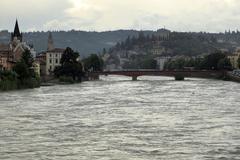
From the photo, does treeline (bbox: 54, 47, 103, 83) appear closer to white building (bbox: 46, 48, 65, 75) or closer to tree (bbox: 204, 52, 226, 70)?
white building (bbox: 46, 48, 65, 75)

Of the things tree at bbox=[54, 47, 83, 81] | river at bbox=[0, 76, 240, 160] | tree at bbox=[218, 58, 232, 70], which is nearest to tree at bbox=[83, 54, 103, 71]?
tree at bbox=[218, 58, 232, 70]

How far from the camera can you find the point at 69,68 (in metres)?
114

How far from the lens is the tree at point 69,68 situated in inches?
4478

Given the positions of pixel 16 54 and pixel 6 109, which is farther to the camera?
pixel 16 54

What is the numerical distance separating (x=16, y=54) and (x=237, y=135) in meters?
92.7

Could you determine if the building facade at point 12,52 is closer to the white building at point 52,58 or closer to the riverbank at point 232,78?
the white building at point 52,58

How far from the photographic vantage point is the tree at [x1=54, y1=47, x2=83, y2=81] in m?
114

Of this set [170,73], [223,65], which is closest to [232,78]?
[170,73]

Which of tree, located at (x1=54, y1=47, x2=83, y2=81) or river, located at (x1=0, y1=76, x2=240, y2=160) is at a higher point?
tree, located at (x1=54, y1=47, x2=83, y2=81)

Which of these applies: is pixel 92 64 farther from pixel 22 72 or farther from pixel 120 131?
pixel 120 131

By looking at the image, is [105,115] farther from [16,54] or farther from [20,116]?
[16,54]

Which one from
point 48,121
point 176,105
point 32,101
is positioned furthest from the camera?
point 32,101

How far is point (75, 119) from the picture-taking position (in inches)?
1650

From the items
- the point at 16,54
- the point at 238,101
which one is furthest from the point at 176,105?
the point at 16,54
